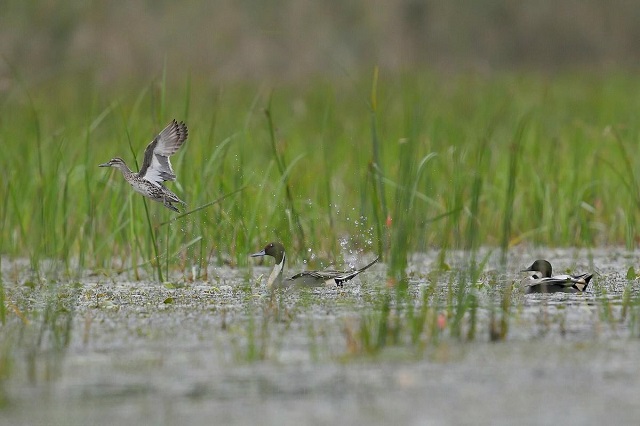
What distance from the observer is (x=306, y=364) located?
486 centimetres

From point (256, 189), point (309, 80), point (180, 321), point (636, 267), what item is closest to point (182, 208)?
point (256, 189)

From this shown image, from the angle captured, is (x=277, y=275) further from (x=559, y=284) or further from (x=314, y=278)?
(x=559, y=284)

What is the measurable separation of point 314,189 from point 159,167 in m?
2.73

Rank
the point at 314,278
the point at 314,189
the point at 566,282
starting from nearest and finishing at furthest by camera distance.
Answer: the point at 566,282 → the point at 314,278 → the point at 314,189

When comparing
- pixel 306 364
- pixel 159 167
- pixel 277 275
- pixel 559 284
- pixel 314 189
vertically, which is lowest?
pixel 306 364

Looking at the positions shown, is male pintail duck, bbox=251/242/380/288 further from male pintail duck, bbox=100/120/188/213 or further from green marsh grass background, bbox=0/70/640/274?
male pintail duck, bbox=100/120/188/213

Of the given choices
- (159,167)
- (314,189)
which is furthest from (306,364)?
(314,189)

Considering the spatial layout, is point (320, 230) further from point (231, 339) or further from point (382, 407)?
point (382, 407)

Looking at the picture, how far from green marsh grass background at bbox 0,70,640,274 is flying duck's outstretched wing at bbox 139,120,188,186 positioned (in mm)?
584

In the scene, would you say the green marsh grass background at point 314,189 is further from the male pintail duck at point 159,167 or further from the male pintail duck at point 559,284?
the male pintail duck at point 159,167

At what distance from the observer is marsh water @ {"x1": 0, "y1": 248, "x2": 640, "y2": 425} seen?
13.7 ft

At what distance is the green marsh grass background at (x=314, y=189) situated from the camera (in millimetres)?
7816

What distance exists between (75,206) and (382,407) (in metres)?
5.75

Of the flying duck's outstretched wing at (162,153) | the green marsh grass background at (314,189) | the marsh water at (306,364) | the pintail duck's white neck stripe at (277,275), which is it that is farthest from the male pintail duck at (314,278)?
the flying duck's outstretched wing at (162,153)
